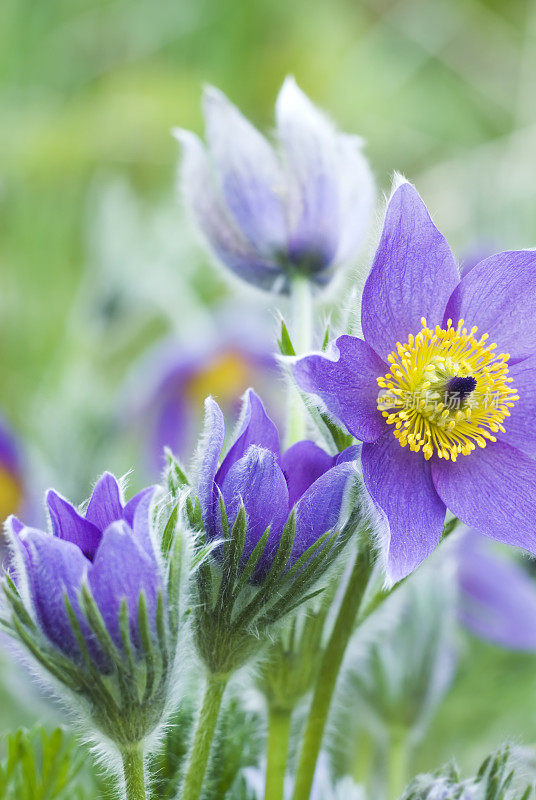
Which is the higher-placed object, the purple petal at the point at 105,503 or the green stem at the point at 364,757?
the purple petal at the point at 105,503

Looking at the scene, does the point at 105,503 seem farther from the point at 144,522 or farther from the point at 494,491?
the point at 494,491

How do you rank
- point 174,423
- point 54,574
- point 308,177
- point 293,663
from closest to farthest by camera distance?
1. point 54,574
2. point 293,663
3. point 308,177
4. point 174,423

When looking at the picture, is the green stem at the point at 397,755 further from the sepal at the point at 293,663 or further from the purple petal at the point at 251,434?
the purple petal at the point at 251,434

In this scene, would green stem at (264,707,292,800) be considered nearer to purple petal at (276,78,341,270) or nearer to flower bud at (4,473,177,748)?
flower bud at (4,473,177,748)

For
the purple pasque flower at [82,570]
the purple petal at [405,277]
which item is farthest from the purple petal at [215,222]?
the purple pasque flower at [82,570]

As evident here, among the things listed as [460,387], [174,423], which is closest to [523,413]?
[460,387]

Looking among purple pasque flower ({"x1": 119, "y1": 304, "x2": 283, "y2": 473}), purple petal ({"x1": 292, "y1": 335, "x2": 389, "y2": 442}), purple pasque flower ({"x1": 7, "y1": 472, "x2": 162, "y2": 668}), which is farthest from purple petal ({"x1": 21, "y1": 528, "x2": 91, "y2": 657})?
purple pasque flower ({"x1": 119, "y1": 304, "x2": 283, "y2": 473})
